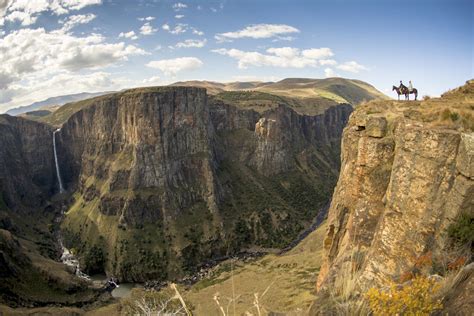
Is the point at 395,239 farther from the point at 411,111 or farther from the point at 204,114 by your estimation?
the point at 204,114

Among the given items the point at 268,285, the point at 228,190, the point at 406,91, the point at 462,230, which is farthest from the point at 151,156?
the point at 462,230

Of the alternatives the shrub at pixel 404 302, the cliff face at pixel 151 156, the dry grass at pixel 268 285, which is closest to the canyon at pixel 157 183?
the cliff face at pixel 151 156

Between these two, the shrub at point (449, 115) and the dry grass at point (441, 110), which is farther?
the shrub at point (449, 115)

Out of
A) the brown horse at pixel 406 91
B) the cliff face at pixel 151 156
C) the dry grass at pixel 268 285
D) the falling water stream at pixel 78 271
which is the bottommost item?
the falling water stream at pixel 78 271

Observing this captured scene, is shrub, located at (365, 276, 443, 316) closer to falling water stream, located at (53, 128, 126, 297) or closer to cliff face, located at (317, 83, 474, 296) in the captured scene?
cliff face, located at (317, 83, 474, 296)

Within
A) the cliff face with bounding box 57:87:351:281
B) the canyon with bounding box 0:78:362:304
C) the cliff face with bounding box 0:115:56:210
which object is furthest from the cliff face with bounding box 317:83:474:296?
the cliff face with bounding box 0:115:56:210

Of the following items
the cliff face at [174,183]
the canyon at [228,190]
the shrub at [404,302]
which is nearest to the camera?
the shrub at [404,302]

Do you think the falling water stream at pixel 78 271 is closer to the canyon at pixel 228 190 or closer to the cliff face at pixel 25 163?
the canyon at pixel 228 190

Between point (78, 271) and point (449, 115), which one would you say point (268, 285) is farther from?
point (78, 271)

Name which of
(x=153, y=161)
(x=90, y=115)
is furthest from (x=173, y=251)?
(x=90, y=115)
